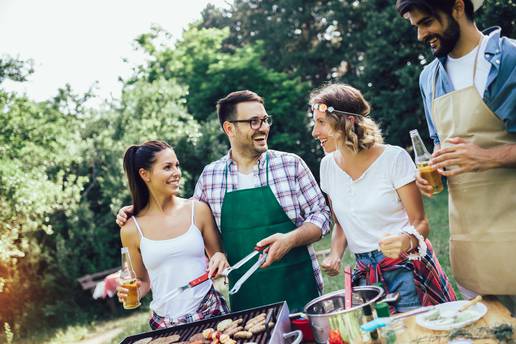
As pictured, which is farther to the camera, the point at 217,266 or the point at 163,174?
the point at 163,174

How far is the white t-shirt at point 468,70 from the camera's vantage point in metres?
2.31

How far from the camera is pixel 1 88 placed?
33.9 feet

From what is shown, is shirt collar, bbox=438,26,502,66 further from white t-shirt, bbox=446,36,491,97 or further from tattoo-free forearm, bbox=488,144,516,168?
tattoo-free forearm, bbox=488,144,516,168

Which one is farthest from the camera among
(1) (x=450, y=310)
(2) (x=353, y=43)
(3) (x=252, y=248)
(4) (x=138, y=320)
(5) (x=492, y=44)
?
(2) (x=353, y=43)

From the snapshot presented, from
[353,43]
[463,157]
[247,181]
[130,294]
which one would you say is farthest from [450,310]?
[353,43]

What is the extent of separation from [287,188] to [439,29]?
1.53 m

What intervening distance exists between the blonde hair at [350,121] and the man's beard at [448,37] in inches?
28.3

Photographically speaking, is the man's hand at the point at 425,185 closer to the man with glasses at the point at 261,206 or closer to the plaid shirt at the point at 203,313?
the man with glasses at the point at 261,206

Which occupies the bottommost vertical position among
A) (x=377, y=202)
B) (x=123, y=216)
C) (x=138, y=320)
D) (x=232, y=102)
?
(x=138, y=320)


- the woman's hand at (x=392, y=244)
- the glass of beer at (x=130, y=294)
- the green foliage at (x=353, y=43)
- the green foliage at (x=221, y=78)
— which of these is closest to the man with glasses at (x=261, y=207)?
the glass of beer at (x=130, y=294)

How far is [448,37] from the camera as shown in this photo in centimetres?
238

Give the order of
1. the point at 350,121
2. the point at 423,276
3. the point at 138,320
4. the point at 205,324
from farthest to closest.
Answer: the point at 138,320 → the point at 350,121 → the point at 423,276 → the point at 205,324

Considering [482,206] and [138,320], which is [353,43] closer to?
[138,320]

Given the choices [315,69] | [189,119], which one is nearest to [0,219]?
[189,119]
